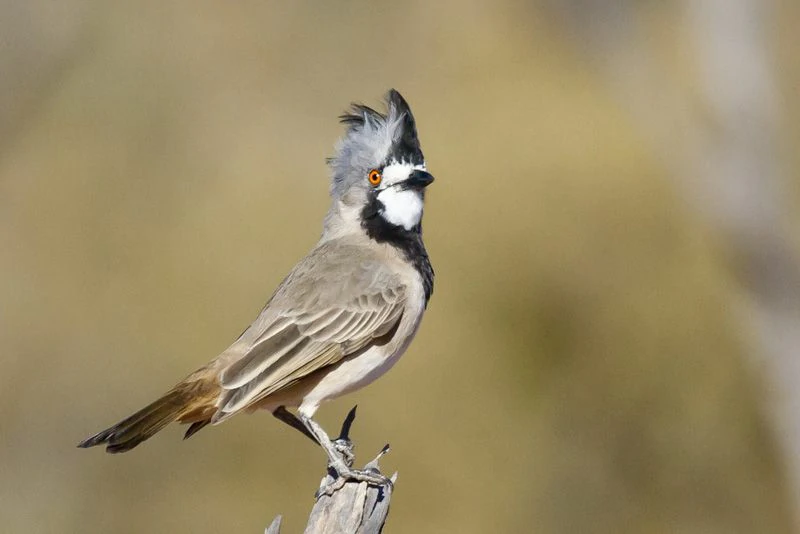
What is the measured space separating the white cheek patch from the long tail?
1502 millimetres

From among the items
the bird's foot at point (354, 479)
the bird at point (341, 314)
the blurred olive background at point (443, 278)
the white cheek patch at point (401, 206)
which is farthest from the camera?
the blurred olive background at point (443, 278)

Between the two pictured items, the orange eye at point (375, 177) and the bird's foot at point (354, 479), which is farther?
the orange eye at point (375, 177)

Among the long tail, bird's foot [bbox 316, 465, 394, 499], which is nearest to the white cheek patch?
the long tail

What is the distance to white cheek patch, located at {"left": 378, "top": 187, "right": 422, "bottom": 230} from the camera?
6.32m

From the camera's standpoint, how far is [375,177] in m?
6.39

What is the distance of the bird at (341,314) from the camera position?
17.9 ft

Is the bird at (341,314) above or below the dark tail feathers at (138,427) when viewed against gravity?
above

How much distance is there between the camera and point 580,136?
38.3ft

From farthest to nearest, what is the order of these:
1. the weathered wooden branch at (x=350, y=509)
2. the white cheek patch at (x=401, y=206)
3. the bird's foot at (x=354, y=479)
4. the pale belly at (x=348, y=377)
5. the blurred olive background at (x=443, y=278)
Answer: the blurred olive background at (x=443, y=278), the white cheek patch at (x=401, y=206), the pale belly at (x=348, y=377), the bird's foot at (x=354, y=479), the weathered wooden branch at (x=350, y=509)

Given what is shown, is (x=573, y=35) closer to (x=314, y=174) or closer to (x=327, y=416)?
(x=314, y=174)

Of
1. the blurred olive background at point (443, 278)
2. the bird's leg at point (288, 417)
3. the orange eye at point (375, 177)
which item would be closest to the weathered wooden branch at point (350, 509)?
the bird's leg at point (288, 417)

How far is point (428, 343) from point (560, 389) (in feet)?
4.48

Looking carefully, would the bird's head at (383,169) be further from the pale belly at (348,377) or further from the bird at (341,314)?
the pale belly at (348,377)

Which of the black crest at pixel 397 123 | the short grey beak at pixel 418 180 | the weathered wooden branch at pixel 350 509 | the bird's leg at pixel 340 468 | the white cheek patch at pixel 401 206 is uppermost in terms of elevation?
the black crest at pixel 397 123
